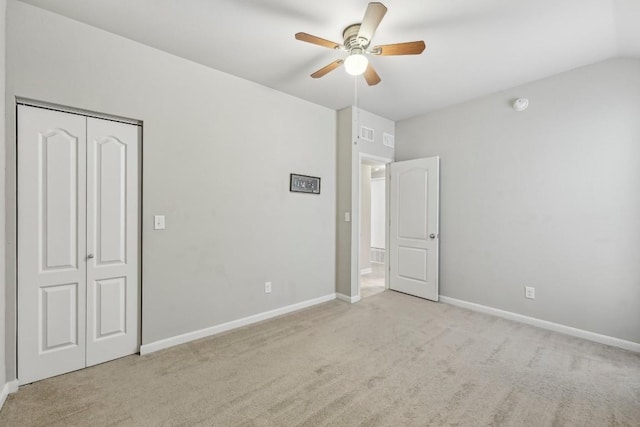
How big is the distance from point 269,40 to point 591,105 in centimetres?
327

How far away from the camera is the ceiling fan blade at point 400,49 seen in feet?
6.45

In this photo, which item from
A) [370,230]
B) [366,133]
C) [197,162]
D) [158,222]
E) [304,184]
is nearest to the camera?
[158,222]

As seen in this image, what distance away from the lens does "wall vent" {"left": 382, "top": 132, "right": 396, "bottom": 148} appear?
4.50 metres

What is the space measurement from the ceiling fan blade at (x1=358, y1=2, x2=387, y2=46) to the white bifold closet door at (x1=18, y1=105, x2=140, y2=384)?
82.2 inches

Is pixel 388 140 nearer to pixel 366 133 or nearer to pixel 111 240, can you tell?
pixel 366 133

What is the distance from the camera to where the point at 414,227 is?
4.29 m

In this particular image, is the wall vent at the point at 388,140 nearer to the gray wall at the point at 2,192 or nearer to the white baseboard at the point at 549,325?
the white baseboard at the point at 549,325

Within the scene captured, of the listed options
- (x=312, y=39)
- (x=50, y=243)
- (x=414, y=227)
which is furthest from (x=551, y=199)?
(x=50, y=243)

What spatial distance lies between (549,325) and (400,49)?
3.30 m

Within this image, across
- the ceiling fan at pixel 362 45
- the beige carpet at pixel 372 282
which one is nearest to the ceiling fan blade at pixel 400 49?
the ceiling fan at pixel 362 45

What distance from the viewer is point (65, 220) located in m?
2.18

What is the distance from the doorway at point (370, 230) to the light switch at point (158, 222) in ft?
9.32

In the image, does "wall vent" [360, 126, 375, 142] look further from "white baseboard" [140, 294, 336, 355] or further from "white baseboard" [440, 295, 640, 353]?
"white baseboard" [440, 295, 640, 353]

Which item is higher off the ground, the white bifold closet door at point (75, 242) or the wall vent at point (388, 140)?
the wall vent at point (388, 140)
